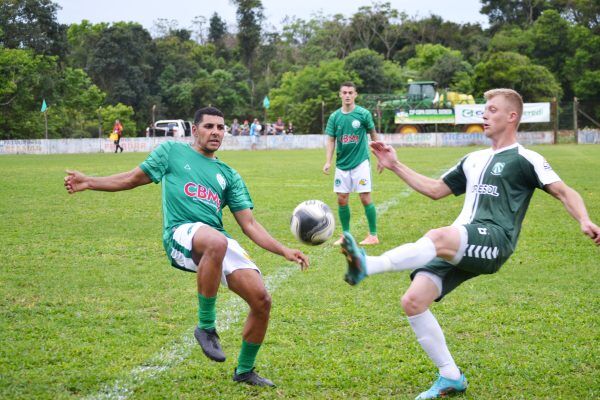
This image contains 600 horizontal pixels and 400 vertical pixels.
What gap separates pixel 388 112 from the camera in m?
47.0

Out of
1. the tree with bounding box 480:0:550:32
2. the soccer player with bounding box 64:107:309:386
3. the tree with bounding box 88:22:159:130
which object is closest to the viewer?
the soccer player with bounding box 64:107:309:386

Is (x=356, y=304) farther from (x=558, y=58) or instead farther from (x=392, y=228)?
(x=558, y=58)

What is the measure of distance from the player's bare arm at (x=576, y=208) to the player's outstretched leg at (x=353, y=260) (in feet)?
4.17

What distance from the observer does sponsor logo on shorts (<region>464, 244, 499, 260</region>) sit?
4199 millimetres

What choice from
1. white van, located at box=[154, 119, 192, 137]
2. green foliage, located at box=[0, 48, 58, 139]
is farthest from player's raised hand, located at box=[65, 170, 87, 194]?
green foliage, located at box=[0, 48, 58, 139]

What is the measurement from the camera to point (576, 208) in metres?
4.26

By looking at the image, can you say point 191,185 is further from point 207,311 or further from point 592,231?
point 592,231

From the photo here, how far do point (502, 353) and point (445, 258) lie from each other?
4.31 ft

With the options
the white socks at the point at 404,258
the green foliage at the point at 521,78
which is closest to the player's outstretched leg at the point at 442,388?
the white socks at the point at 404,258

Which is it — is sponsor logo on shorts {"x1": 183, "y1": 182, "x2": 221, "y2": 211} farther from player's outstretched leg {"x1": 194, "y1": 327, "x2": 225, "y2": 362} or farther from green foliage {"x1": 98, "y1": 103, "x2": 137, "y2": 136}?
green foliage {"x1": 98, "y1": 103, "x2": 137, "y2": 136}

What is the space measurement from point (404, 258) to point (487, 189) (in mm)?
812

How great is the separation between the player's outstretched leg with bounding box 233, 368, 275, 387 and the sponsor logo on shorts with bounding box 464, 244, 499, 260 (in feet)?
4.93

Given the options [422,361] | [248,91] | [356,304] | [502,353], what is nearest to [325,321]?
[356,304]

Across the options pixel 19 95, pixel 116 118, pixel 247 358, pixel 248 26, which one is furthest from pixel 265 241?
pixel 248 26
